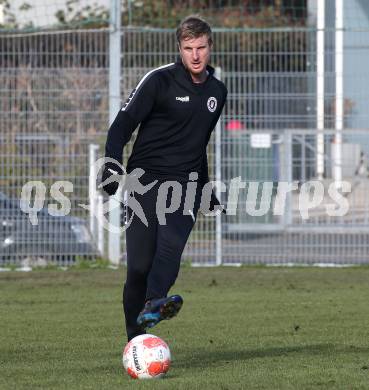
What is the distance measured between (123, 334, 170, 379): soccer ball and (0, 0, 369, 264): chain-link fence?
929 centimetres

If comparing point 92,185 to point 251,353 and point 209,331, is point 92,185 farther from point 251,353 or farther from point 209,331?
point 251,353

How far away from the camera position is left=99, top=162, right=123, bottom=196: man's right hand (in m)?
7.02

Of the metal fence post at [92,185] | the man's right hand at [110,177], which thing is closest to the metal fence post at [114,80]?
the metal fence post at [92,185]

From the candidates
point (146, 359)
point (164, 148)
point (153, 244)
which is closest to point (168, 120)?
point (164, 148)

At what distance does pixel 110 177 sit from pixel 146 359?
3.64 feet

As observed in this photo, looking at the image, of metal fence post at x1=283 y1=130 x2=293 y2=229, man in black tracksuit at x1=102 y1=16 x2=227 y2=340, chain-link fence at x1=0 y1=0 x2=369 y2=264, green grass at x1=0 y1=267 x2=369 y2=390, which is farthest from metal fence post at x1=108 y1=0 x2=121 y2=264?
man in black tracksuit at x1=102 y1=16 x2=227 y2=340

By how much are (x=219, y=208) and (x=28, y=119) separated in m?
A: 8.58

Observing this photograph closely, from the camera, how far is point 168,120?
7.41 m

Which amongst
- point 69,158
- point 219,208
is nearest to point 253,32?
point 69,158

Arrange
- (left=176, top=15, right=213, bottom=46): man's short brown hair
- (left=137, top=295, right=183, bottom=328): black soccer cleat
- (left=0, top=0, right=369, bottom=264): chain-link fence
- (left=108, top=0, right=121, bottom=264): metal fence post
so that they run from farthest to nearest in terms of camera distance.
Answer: (left=0, top=0, right=369, bottom=264): chain-link fence, (left=108, top=0, right=121, bottom=264): metal fence post, (left=176, top=15, right=213, bottom=46): man's short brown hair, (left=137, top=295, right=183, bottom=328): black soccer cleat

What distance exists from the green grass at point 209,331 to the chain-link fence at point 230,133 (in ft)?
3.07

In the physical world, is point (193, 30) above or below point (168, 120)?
above

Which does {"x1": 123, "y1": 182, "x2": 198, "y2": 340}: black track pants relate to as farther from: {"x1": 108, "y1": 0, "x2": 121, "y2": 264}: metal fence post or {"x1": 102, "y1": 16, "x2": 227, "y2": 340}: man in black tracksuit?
{"x1": 108, "y1": 0, "x2": 121, "y2": 264}: metal fence post

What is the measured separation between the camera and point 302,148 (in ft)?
54.5
